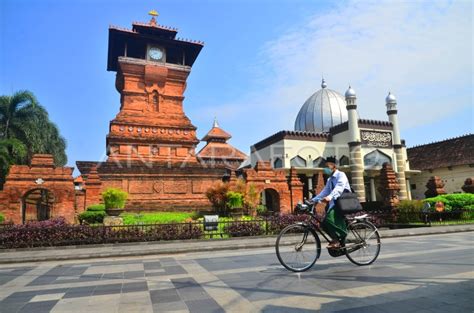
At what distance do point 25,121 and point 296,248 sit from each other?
24624 mm

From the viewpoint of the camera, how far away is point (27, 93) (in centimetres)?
2405

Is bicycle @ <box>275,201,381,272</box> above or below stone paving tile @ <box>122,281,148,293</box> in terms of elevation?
above

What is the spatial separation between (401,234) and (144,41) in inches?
903

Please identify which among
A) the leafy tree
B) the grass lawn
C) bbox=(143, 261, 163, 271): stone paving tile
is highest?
the leafy tree

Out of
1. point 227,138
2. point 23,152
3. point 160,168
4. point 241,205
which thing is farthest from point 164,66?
point 227,138

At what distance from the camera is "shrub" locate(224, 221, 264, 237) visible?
41.4 feet

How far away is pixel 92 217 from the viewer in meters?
16.3

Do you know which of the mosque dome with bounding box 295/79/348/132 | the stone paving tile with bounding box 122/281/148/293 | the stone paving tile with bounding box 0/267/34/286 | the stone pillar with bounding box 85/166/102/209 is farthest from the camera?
the mosque dome with bounding box 295/79/348/132

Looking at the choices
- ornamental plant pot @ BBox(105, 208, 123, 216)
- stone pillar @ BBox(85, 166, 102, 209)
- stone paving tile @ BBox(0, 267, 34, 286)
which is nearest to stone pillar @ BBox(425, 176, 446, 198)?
ornamental plant pot @ BBox(105, 208, 123, 216)

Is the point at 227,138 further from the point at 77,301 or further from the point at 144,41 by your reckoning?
the point at 77,301

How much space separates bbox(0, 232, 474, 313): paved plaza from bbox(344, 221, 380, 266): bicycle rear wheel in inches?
8.9

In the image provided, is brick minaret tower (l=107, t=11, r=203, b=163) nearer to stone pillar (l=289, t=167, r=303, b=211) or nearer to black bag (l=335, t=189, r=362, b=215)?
stone pillar (l=289, t=167, r=303, b=211)

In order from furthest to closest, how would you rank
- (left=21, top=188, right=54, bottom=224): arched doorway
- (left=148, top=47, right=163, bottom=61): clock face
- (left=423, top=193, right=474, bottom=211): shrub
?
(left=148, top=47, right=163, bottom=61): clock face < (left=21, top=188, right=54, bottom=224): arched doorway < (left=423, top=193, right=474, bottom=211): shrub

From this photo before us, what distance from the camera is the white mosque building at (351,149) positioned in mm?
32500
